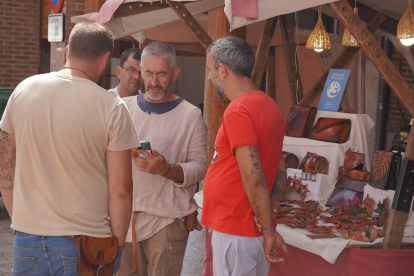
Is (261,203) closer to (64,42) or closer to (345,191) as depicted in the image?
(345,191)

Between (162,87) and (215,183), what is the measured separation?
668mm

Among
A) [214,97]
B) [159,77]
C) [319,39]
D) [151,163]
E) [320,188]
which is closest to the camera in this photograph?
[151,163]

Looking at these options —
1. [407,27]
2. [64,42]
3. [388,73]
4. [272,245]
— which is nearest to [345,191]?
[388,73]

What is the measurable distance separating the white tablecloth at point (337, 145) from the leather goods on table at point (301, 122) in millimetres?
83

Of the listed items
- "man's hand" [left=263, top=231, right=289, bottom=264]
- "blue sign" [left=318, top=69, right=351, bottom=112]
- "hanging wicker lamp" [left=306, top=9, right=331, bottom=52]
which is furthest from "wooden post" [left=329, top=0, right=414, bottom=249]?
"hanging wicker lamp" [left=306, top=9, right=331, bottom=52]

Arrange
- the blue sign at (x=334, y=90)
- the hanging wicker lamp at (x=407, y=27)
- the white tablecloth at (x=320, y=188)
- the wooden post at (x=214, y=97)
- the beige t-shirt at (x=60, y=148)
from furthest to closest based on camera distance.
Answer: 1. the blue sign at (x=334, y=90)
2. the wooden post at (x=214, y=97)
3. the hanging wicker lamp at (x=407, y=27)
4. the white tablecloth at (x=320, y=188)
5. the beige t-shirt at (x=60, y=148)

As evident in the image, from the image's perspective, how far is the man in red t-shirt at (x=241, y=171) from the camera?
2.00 m

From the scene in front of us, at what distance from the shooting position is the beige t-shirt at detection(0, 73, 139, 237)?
1697 mm

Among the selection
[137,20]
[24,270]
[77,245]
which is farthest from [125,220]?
[137,20]

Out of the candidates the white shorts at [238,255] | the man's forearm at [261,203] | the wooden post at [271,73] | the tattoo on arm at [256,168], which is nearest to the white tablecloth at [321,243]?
the white shorts at [238,255]

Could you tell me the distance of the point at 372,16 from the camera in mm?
5574

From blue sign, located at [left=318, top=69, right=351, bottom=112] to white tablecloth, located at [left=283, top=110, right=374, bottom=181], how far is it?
0.18m

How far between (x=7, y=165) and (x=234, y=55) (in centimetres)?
110

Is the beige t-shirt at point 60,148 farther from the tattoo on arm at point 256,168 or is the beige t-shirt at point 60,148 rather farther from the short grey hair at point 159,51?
the short grey hair at point 159,51
